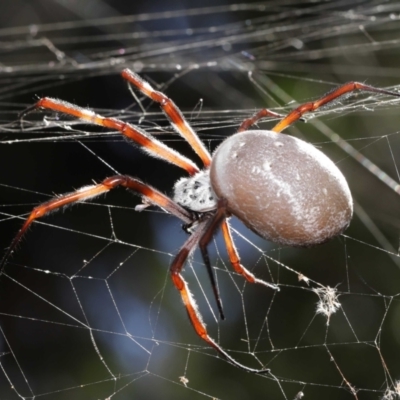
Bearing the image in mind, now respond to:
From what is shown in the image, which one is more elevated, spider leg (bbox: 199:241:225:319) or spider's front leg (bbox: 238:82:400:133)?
spider's front leg (bbox: 238:82:400:133)

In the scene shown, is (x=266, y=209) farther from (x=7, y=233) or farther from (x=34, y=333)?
(x=34, y=333)

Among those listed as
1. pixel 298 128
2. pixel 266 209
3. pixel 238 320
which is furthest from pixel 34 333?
pixel 266 209

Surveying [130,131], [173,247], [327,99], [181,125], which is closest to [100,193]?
[130,131]

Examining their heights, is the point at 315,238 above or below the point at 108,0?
below

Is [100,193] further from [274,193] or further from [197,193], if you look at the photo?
[274,193]

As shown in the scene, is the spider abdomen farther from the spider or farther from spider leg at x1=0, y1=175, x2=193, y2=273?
spider leg at x1=0, y1=175, x2=193, y2=273

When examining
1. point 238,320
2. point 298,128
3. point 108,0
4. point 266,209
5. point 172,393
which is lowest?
point 172,393

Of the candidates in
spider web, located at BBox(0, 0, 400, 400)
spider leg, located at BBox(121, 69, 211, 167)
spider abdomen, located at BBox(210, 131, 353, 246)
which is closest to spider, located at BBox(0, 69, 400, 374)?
spider abdomen, located at BBox(210, 131, 353, 246)
